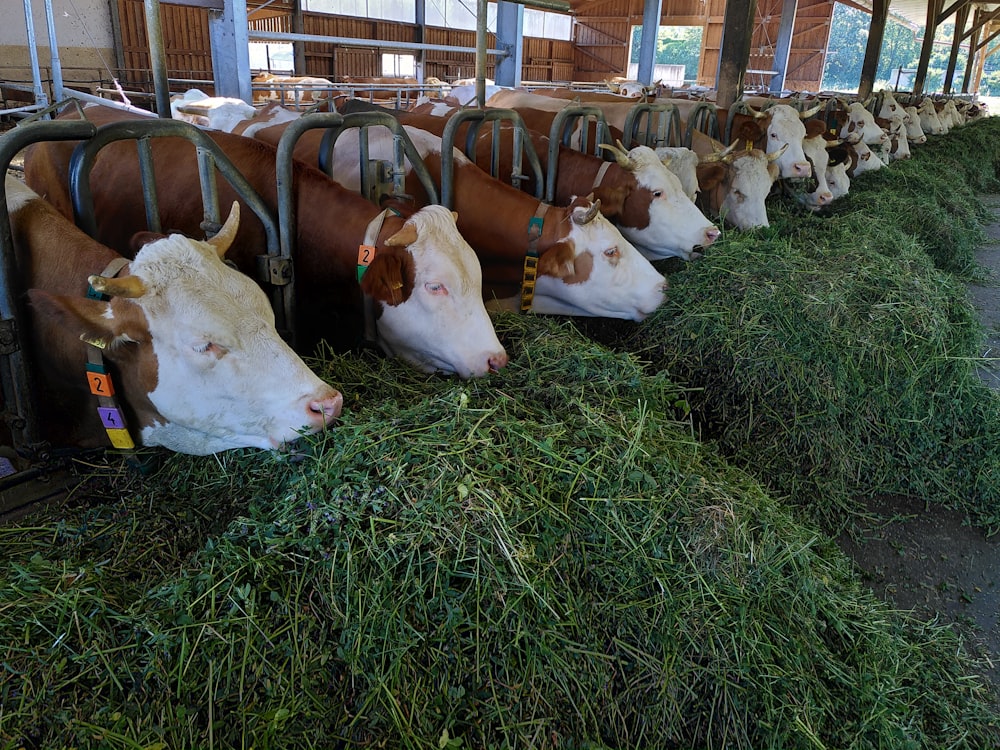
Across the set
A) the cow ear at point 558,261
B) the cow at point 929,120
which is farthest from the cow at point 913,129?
the cow ear at point 558,261

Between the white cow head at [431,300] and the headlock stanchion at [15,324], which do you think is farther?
the white cow head at [431,300]

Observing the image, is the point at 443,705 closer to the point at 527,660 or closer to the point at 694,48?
the point at 527,660

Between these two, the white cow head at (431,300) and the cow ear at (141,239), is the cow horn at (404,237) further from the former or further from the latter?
the cow ear at (141,239)

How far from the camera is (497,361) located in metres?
3.44

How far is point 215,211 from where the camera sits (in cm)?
327

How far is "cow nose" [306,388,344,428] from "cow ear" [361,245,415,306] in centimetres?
105

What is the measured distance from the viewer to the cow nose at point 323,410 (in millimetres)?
2602

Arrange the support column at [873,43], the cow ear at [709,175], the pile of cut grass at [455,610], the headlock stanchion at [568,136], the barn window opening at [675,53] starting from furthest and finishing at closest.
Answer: the barn window opening at [675,53] < the support column at [873,43] < the cow ear at [709,175] < the headlock stanchion at [568,136] < the pile of cut grass at [455,610]

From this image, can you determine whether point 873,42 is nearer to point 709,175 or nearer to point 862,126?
point 862,126

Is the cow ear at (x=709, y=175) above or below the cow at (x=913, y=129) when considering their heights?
below

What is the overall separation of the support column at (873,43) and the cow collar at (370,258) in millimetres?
16672

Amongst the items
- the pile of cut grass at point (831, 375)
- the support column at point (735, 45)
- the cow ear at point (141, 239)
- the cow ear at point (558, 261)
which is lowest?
the pile of cut grass at point (831, 375)

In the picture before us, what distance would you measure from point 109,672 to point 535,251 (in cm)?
348

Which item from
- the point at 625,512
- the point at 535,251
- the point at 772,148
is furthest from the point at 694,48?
the point at 625,512
